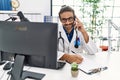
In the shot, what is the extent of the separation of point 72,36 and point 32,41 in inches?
31.8

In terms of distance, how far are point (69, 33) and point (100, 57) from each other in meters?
0.44

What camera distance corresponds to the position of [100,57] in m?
1.83

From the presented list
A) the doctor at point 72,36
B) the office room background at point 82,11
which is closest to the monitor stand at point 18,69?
the doctor at point 72,36

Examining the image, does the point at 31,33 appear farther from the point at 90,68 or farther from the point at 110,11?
the point at 110,11

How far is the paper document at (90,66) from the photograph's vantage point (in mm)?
1454

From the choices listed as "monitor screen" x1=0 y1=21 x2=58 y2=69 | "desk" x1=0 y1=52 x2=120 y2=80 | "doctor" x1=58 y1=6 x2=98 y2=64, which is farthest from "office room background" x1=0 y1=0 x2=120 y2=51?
"monitor screen" x1=0 y1=21 x2=58 y2=69

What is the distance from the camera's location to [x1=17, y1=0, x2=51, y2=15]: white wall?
4.32m

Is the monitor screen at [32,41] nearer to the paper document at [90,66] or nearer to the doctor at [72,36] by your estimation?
the paper document at [90,66]

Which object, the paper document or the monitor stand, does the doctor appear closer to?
the paper document

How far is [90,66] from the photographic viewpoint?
157 centimetres

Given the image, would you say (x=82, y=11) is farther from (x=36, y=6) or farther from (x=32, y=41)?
(x=32, y=41)

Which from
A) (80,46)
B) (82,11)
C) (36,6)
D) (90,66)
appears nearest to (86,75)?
(90,66)

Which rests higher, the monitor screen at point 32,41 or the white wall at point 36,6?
the white wall at point 36,6

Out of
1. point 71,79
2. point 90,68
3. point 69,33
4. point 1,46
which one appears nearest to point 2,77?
point 1,46
